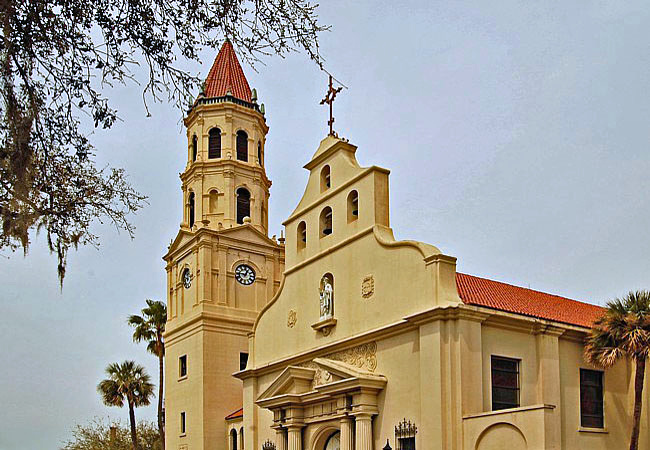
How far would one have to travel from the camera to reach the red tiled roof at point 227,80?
4825cm

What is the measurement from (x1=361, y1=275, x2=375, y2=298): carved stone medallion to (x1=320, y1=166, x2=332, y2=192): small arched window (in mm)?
5423

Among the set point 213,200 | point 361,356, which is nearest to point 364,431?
point 361,356

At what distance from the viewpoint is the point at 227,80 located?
48.8m

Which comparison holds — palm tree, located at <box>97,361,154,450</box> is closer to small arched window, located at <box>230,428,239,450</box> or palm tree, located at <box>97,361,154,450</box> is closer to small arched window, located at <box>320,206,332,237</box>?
small arched window, located at <box>230,428,239,450</box>

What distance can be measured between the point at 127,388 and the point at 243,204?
39.6ft

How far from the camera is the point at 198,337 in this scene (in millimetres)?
42719

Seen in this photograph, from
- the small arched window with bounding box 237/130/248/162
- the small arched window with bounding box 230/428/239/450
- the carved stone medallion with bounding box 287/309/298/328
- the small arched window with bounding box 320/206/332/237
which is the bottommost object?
the small arched window with bounding box 230/428/239/450

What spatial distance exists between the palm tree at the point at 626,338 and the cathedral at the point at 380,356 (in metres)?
0.87

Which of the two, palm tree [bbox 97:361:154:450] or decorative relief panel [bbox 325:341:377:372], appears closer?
decorative relief panel [bbox 325:341:377:372]

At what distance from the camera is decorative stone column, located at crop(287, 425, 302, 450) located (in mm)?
30859

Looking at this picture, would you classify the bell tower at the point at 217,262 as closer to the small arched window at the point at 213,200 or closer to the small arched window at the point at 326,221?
the small arched window at the point at 213,200

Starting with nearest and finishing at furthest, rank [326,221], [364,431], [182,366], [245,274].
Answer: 1. [364,431]
2. [326,221]
3. [182,366]
4. [245,274]

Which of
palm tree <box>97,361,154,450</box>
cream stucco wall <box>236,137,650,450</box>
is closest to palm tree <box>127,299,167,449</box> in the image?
palm tree <box>97,361,154,450</box>

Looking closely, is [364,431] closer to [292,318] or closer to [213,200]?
[292,318]
